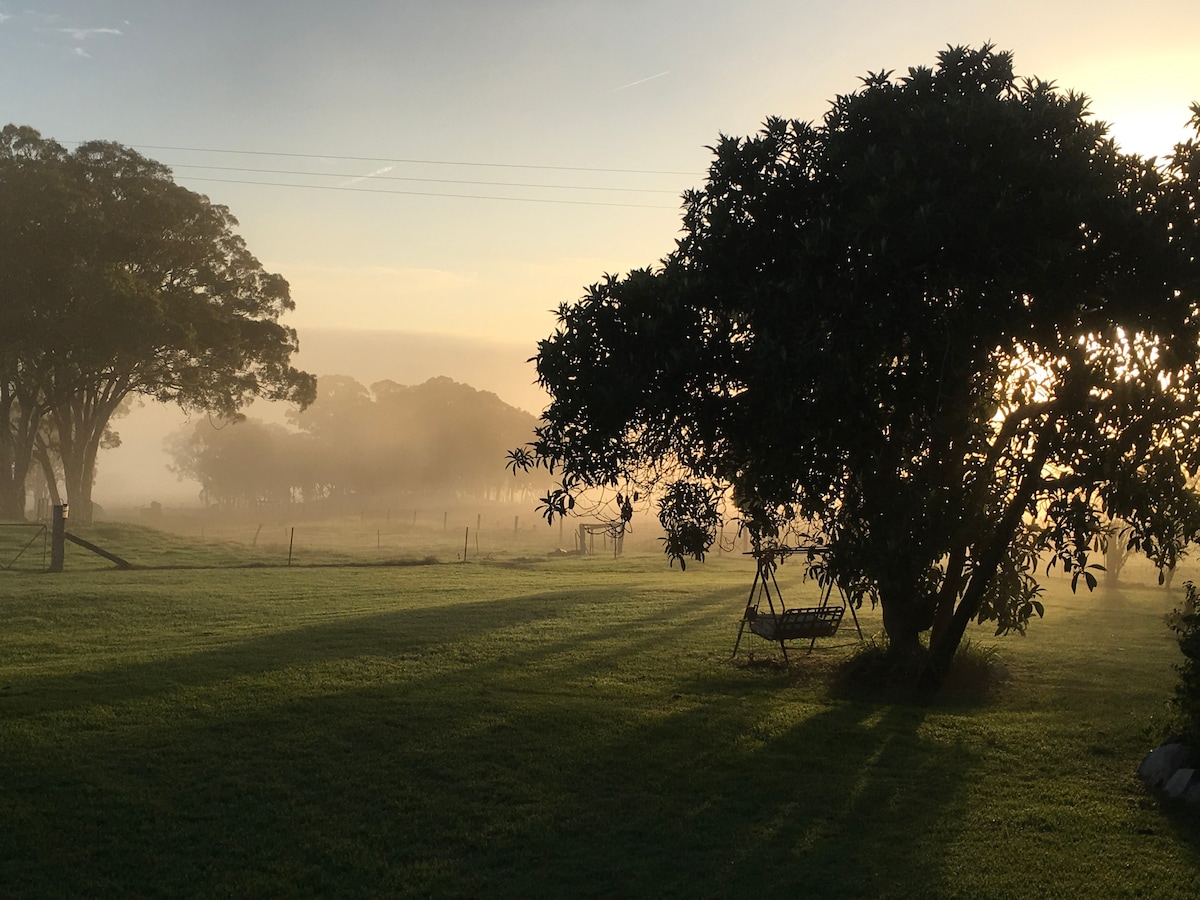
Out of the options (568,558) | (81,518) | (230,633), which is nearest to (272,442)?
(81,518)

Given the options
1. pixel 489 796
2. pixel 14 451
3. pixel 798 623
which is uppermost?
pixel 14 451

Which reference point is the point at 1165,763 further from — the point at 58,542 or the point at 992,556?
the point at 58,542

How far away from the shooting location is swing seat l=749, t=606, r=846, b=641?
1627 cm

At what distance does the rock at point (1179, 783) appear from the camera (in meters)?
10.1

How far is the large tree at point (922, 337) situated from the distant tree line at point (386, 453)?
105m

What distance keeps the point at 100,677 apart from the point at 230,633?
5.32 meters

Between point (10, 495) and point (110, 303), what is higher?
point (110, 303)

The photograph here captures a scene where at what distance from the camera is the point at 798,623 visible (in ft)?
54.0

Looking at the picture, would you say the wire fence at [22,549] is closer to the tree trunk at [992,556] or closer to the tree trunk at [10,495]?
the tree trunk at [10,495]

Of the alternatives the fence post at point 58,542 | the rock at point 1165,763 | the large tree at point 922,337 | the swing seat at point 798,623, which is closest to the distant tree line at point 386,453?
the fence post at point 58,542

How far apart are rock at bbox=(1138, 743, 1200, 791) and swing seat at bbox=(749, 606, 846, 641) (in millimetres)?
5811

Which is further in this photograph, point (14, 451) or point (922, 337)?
point (14, 451)

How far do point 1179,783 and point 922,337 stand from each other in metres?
5.87

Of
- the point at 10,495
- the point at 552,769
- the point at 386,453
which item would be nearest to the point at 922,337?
the point at 552,769
